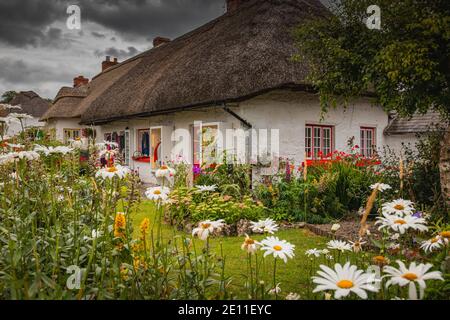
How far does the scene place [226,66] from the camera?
9148 millimetres

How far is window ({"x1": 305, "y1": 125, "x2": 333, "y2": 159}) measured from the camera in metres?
9.98

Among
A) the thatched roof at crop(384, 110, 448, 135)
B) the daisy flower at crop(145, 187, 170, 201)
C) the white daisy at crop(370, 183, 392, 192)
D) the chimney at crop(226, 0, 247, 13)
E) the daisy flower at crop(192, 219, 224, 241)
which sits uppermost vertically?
the chimney at crop(226, 0, 247, 13)

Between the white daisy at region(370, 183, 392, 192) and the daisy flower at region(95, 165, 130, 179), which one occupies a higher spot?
the daisy flower at region(95, 165, 130, 179)

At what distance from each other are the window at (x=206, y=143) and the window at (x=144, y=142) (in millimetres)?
3145

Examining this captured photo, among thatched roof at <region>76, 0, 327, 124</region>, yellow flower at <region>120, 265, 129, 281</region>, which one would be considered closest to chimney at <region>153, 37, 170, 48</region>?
thatched roof at <region>76, 0, 327, 124</region>

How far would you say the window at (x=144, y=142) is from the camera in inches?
517

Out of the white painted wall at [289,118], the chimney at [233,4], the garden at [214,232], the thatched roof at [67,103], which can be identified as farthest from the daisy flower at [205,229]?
the thatched roof at [67,103]

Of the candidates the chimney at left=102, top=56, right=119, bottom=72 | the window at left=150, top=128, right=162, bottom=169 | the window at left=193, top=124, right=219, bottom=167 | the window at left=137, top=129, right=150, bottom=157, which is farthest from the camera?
the chimney at left=102, top=56, right=119, bottom=72

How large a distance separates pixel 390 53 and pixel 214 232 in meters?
3.01

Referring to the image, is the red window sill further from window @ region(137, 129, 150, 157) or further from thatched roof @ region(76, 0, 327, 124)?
thatched roof @ region(76, 0, 327, 124)

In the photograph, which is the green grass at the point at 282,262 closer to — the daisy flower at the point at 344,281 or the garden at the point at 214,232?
the garden at the point at 214,232

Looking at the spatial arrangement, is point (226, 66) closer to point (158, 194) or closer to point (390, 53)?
point (390, 53)
